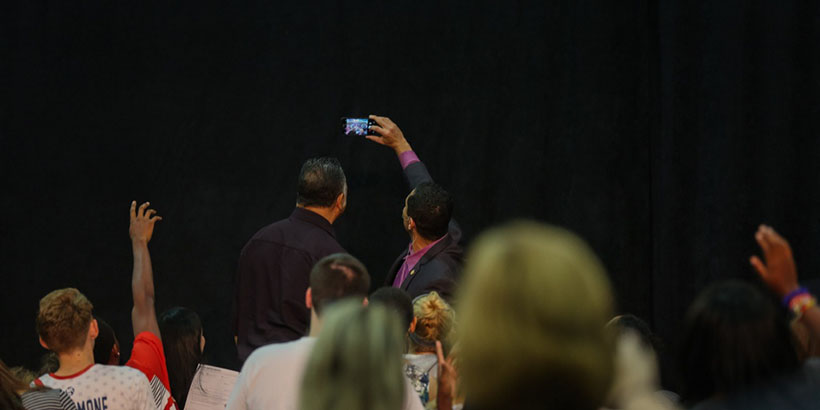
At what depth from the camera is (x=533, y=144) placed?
404 cm

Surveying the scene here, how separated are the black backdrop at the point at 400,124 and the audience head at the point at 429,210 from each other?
1.96 ft

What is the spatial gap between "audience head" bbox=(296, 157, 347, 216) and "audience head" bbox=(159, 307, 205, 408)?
0.76 metres

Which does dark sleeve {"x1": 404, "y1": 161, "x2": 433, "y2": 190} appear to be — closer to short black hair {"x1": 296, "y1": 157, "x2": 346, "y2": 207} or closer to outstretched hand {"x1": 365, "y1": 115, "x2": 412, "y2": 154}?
outstretched hand {"x1": 365, "y1": 115, "x2": 412, "y2": 154}

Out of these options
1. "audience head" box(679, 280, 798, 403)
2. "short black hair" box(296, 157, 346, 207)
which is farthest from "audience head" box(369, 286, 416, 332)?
"audience head" box(679, 280, 798, 403)

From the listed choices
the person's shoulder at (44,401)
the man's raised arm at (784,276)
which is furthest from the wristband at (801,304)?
the person's shoulder at (44,401)

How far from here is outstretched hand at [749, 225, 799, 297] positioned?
1.78m

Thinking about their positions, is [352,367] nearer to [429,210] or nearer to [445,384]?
[445,384]

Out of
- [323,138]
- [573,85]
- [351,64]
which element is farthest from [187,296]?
[573,85]

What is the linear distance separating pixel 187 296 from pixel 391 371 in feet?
10.0

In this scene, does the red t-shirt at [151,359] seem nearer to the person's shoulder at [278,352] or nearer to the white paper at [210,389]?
the white paper at [210,389]

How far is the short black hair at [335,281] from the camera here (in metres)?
2.15

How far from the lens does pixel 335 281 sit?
7.07 feet

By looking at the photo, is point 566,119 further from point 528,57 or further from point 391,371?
point 391,371

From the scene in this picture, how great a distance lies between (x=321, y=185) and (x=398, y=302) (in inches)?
29.2
